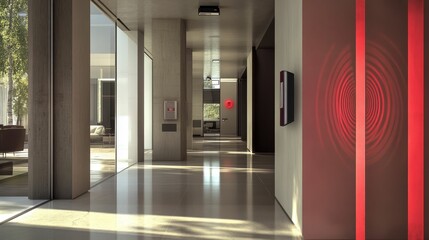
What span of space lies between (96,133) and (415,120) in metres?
6.24

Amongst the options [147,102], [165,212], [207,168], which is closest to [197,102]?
[147,102]

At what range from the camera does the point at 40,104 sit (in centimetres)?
749

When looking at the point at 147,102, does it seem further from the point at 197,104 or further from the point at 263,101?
the point at 197,104

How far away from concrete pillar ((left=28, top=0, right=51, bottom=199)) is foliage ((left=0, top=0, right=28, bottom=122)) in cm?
50

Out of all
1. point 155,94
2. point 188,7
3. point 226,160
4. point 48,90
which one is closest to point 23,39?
point 48,90

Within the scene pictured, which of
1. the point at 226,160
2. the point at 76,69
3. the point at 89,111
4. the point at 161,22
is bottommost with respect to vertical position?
the point at 226,160

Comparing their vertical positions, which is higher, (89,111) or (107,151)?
(89,111)

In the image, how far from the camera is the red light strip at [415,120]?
452 centimetres

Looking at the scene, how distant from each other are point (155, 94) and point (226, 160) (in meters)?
2.85

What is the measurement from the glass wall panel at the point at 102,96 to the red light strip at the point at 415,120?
5.79 meters

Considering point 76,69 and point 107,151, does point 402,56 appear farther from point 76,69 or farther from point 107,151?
point 107,151

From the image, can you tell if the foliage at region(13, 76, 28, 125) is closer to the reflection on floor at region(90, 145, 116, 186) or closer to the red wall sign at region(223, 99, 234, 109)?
the reflection on floor at region(90, 145, 116, 186)

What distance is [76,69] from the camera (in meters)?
7.85

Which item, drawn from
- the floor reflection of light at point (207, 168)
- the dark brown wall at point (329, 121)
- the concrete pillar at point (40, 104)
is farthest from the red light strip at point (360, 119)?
the floor reflection of light at point (207, 168)
